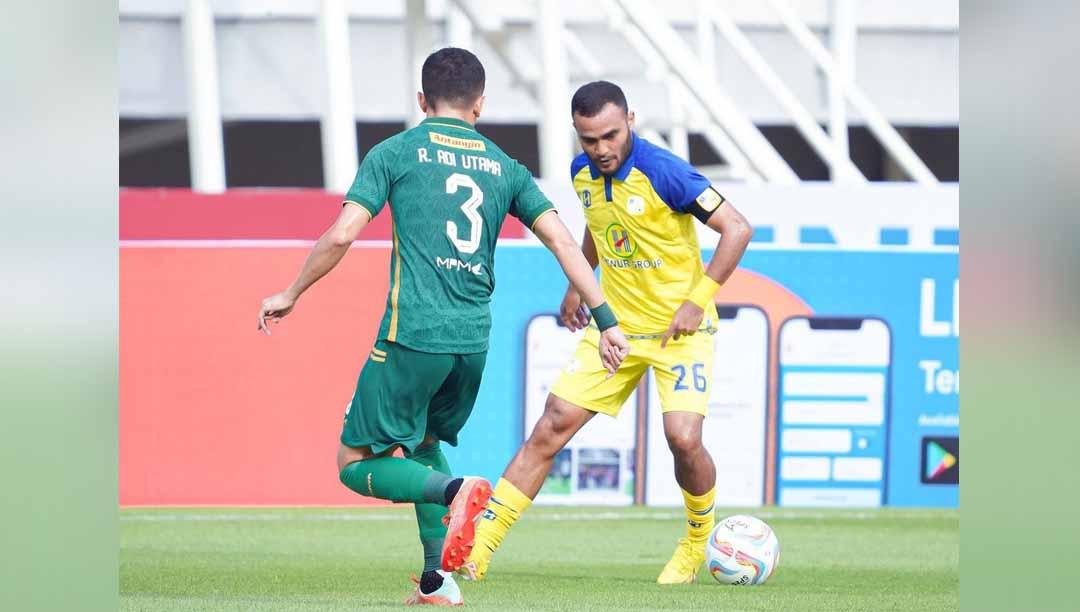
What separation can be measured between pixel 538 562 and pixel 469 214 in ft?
9.38

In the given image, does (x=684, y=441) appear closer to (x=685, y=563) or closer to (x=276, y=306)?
(x=685, y=563)

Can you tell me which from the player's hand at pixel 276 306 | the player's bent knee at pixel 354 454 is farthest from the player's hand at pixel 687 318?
the player's hand at pixel 276 306

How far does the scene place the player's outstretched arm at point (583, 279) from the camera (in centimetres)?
573

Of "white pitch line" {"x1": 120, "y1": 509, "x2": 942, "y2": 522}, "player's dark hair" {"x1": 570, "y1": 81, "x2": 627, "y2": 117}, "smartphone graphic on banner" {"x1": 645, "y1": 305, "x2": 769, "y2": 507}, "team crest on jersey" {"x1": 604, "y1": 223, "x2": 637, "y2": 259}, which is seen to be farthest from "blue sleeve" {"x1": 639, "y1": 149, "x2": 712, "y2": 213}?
"smartphone graphic on banner" {"x1": 645, "y1": 305, "x2": 769, "y2": 507}

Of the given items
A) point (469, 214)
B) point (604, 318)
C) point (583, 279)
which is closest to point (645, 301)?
point (604, 318)

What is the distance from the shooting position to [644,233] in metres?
7.08

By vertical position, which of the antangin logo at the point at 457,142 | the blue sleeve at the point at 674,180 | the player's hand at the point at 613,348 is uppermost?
the antangin logo at the point at 457,142

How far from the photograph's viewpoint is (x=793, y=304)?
1116 cm

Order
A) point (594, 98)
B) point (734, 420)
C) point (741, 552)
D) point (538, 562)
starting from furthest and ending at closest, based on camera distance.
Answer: point (734, 420) → point (538, 562) → point (741, 552) → point (594, 98)

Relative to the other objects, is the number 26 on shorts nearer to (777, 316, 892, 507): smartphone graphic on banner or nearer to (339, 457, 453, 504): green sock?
(339, 457, 453, 504): green sock

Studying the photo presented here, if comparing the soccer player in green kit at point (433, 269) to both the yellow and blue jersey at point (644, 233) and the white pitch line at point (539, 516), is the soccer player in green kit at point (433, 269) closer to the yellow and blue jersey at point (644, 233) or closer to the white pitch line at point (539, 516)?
the yellow and blue jersey at point (644, 233)
